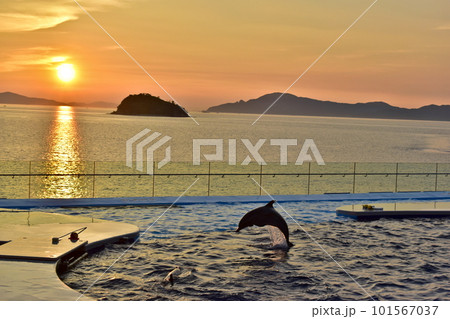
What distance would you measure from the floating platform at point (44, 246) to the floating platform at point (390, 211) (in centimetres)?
877

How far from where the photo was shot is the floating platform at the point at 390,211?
20.9 m

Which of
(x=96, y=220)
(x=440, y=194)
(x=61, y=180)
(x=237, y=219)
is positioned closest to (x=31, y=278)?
(x=96, y=220)

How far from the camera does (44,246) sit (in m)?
13.8

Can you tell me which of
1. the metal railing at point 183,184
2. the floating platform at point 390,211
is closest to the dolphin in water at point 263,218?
the floating platform at point 390,211

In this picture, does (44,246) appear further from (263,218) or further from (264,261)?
(263,218)

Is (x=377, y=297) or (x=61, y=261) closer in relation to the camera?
(x=377, y=297)

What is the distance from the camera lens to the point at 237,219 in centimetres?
1994

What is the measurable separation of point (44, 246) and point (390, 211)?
1333 cm

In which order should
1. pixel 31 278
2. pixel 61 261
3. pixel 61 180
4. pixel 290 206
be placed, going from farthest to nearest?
pixel 61 180, pixel 290 206, pixel 61 261, pixel 31 278

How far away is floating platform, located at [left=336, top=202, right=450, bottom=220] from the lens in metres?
20.9

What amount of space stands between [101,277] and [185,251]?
10.4 ft

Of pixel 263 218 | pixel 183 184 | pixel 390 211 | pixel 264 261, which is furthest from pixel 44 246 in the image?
pixel 183 184

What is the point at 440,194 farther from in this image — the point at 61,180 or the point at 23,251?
the point at 61,180
